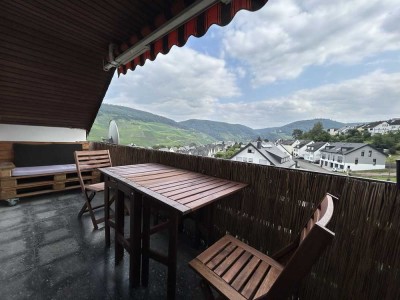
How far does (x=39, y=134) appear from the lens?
16.1ft

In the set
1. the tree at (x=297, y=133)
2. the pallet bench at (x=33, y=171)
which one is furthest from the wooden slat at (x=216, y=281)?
the pallet bench at (x=33, y=171)

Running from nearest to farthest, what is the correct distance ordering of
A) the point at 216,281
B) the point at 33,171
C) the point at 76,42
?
the point at 216,281
the point at 76,42
the point at 33,171

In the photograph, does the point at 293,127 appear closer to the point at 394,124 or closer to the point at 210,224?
the point at 394,124

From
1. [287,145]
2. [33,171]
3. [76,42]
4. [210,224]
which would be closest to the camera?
[287,145]

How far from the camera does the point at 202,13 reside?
6.23 ft

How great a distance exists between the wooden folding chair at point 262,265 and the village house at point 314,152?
60cm

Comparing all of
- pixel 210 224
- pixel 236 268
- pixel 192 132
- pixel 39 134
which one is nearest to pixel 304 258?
pixel 236 268

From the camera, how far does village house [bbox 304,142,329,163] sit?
65.0 inches

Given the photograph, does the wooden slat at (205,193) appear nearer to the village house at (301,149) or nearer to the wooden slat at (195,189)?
the wooden slat at (195,189)

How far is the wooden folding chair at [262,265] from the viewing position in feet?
2.65

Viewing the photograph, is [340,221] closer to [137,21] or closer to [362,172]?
[362,172]

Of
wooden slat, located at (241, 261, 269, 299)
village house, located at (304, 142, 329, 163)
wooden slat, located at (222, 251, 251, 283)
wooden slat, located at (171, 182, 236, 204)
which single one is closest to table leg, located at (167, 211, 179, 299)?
wooden slat, located at (171, 182, 236, 204)

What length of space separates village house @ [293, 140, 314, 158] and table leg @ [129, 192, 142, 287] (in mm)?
1630

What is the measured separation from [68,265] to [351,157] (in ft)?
9.64
